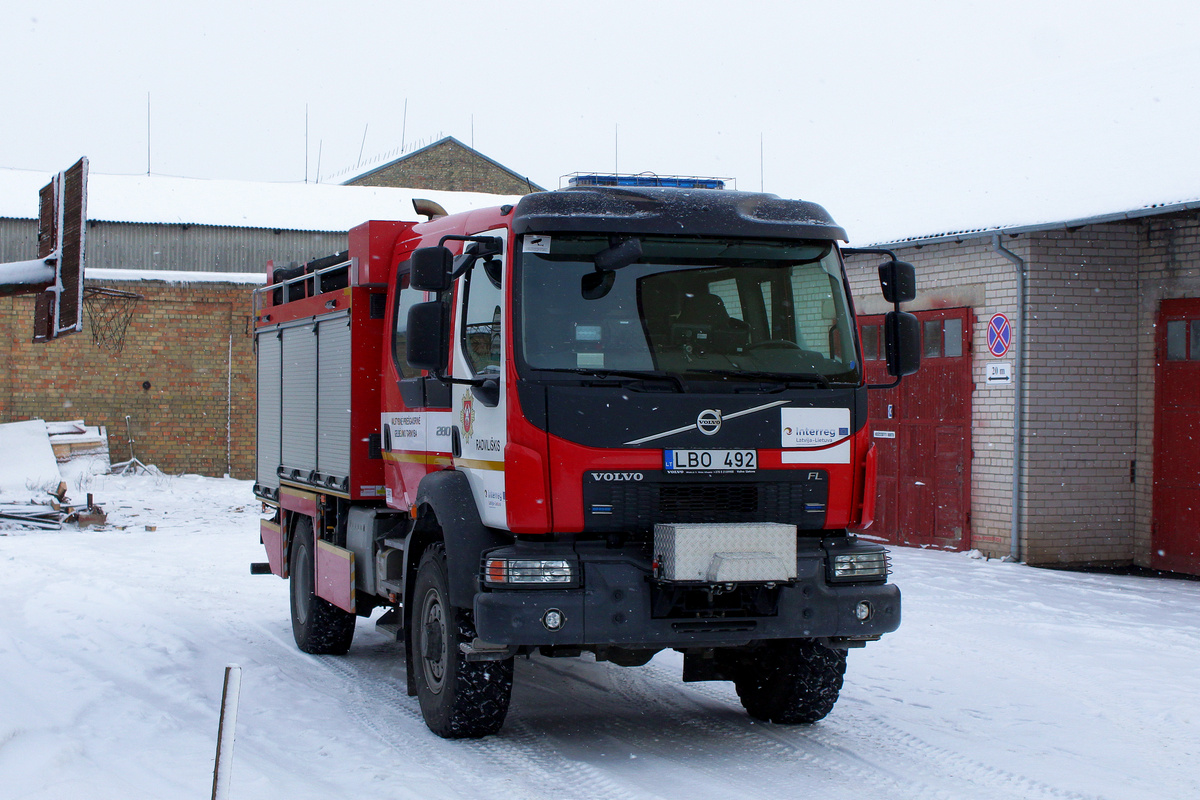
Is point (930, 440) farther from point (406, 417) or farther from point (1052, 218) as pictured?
point (406, 417)

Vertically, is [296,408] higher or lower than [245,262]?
lower

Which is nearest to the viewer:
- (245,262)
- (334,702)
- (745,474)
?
(745,474)

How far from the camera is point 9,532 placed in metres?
17.4

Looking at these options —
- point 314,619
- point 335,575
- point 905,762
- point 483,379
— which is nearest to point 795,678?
point 905,762

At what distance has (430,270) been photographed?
5.80 meters

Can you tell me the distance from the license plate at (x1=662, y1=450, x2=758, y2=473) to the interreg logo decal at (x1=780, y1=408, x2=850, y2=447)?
205 millimetres

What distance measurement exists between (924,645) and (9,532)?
13889 millimetres

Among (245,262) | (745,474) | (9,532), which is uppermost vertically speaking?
(245,262)

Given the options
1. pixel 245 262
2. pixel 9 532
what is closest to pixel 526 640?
pixel 9 532

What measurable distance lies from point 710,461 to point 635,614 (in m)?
0.80

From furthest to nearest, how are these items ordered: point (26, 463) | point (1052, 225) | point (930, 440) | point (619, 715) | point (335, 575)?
Answer: point (26, 463)
point (930, 440)
point (1052, 225)
point (335, 575)
point (619, 715)

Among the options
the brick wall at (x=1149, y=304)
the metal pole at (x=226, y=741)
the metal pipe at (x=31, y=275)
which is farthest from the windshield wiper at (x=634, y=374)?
the brick wall at (x=1149, y=304)

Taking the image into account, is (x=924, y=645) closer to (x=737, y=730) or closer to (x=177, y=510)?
(x=737, y=730)

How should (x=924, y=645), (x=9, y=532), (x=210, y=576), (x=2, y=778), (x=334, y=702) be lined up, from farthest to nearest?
(x=9, y=532) → (x=210, y=576) → (x=924, y=645) → (x=334, y=702) → (x=2, y=778)
